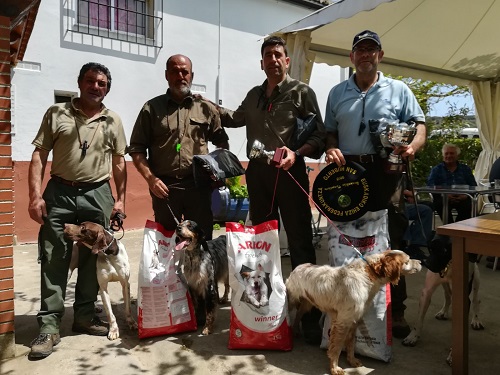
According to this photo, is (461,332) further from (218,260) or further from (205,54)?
(205,54)

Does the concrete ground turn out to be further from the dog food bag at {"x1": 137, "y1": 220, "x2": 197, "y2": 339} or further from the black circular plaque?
the black circular plaque

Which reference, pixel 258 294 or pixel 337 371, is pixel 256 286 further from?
pixel 337 371

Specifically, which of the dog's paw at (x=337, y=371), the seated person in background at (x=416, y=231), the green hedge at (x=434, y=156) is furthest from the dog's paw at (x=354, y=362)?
the green hedge at (x=434, y=156)

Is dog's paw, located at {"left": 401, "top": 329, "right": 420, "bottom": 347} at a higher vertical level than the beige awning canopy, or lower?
lower

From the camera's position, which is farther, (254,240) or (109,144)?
(109,144)

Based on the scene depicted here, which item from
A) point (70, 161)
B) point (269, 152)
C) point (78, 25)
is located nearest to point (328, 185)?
point (269, 152)

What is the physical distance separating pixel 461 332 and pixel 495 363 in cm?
68

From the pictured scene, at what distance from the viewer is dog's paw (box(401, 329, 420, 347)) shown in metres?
3.25

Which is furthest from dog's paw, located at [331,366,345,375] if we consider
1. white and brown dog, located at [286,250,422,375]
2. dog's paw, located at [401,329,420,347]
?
dog's paw, located at [401,329,420,347]

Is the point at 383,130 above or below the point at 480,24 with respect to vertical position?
below

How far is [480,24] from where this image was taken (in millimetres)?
6688

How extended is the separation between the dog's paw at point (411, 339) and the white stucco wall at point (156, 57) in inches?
255

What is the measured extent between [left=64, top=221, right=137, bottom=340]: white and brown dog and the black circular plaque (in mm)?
1649

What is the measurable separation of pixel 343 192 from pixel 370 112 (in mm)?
624
